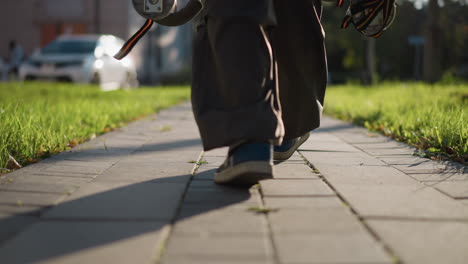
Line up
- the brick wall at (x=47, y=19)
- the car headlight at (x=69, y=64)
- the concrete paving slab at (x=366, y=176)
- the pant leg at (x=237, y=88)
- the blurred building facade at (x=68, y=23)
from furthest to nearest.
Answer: the brick wall at (x=47, y=19) → the blurred building facade at (x=68, y=23) → the car headlight at (x=69, y=64) → the concrete paving slab at (x=366, y=176) → the pant leg at (x=237, y=88)

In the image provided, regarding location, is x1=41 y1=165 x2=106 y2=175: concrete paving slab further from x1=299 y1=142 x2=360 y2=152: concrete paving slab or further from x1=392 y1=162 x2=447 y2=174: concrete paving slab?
x1=392 y1=162 x2=447 y2=174: concrete paving slab

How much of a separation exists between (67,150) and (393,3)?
210 centimetres

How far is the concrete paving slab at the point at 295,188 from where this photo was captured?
228 cm

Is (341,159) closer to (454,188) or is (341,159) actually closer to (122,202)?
(454,188)

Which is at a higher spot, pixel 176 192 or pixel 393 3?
pixel 393 3

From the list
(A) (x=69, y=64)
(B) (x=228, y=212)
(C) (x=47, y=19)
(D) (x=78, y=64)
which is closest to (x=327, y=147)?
(B) (x=228, y=212)

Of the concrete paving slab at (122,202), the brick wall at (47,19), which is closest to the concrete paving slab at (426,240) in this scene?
the concrete paving slab at (122,202)

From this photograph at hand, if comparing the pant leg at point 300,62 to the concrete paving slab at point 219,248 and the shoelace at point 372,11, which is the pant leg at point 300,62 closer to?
the shoelace at point 372,11

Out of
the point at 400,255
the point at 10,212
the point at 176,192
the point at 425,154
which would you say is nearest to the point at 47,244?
the point at 10,212

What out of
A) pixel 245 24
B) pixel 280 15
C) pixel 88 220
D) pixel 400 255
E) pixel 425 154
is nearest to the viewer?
pixel 400 255

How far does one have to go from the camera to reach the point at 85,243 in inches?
63.9

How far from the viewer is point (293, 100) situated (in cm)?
267

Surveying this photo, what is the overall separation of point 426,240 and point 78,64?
454 inches

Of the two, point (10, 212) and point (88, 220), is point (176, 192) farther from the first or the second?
point (10, 212)
